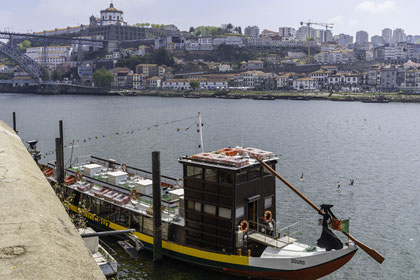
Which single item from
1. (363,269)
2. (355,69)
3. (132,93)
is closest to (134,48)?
(132,93)

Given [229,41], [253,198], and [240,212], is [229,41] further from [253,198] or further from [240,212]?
[240,212]

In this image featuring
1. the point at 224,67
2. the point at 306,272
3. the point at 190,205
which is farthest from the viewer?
the point at 224,67

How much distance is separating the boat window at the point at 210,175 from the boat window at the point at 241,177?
65 centimetres

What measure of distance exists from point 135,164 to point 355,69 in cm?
12083

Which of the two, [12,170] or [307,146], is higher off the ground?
[12,170]

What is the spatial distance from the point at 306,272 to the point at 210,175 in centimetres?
351

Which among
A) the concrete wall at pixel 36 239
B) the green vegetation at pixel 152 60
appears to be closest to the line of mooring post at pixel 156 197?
the concrete wall at pixel 36 239

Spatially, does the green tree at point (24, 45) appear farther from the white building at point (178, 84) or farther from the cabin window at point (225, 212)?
the cabin window at point (225, 212)

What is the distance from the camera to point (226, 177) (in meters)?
11.7

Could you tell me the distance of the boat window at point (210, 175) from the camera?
11.9m

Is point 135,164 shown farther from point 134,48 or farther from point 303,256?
point 134,48

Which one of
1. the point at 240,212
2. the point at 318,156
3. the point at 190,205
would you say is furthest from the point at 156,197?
the point at 318,156

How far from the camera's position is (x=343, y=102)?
97.3m

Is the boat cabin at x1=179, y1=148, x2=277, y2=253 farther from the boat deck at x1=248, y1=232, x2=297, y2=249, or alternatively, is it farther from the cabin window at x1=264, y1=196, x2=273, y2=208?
the boat deck at x1=248, y1=232, x2=297, y2=249
